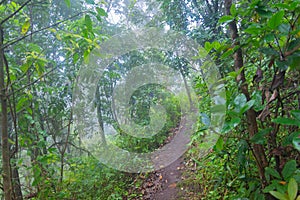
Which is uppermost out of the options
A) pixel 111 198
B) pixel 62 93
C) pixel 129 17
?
pixel 129 17

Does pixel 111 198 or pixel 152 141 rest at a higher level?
pixel 152 141

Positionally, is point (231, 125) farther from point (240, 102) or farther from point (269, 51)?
point (269, 51)

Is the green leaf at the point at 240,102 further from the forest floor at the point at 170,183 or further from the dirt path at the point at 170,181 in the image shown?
the dirt path at the point at 170,181

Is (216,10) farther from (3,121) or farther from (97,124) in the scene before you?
(3,121)

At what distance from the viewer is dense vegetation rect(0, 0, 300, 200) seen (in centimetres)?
73

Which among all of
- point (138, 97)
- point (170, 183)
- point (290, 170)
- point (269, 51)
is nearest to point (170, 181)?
point (170, 183)

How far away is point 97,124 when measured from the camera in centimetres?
261

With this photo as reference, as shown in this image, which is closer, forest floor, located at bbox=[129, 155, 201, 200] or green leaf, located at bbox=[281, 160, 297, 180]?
green leaf, located at bbox=[281, 160, 297, 180]

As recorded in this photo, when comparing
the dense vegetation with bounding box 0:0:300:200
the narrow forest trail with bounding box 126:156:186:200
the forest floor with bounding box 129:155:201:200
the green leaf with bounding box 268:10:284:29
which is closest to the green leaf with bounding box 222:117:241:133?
the dense vegetation with bounding box 0:0:300:200

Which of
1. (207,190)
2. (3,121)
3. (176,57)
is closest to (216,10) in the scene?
(176,57)

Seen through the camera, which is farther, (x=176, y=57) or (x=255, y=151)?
(x=176, y=57)

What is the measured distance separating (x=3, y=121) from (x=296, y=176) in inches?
41.7

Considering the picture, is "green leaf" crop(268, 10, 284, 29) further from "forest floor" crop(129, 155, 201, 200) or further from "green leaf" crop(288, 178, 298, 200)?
"forest floor" crop(129, 155, 201, 200)

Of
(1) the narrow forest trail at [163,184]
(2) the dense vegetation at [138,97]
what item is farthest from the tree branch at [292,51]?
(1) the narrow forest trail at [163,184]
